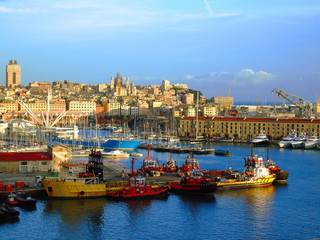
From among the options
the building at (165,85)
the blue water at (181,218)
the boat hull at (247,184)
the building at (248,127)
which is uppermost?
the building at (165,85)

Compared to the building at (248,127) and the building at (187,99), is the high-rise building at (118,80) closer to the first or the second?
the building at (187,99)

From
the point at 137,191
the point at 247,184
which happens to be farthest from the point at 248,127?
the point at 137,191

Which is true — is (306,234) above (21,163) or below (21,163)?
below

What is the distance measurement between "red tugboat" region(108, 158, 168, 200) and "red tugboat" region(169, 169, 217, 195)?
0.50 m

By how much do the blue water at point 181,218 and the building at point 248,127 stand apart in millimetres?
17319

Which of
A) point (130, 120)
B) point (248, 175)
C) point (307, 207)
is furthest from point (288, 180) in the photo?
point (130, 120)

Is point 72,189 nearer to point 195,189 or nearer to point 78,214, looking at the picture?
point 78,214

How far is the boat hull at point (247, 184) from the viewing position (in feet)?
42.6

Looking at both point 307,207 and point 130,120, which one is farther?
point 130,120

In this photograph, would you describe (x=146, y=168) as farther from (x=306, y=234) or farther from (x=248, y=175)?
(x=306, y=234)

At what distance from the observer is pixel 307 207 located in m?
11.3

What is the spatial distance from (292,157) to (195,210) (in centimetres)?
1149

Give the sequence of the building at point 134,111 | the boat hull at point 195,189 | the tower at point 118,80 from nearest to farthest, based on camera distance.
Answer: the boat hull at point 195,189 → the building at point 134,111 → the tower at point 118,80

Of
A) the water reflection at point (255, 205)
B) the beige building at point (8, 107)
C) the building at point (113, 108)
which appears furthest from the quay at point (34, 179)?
the building at point (113, 108)
